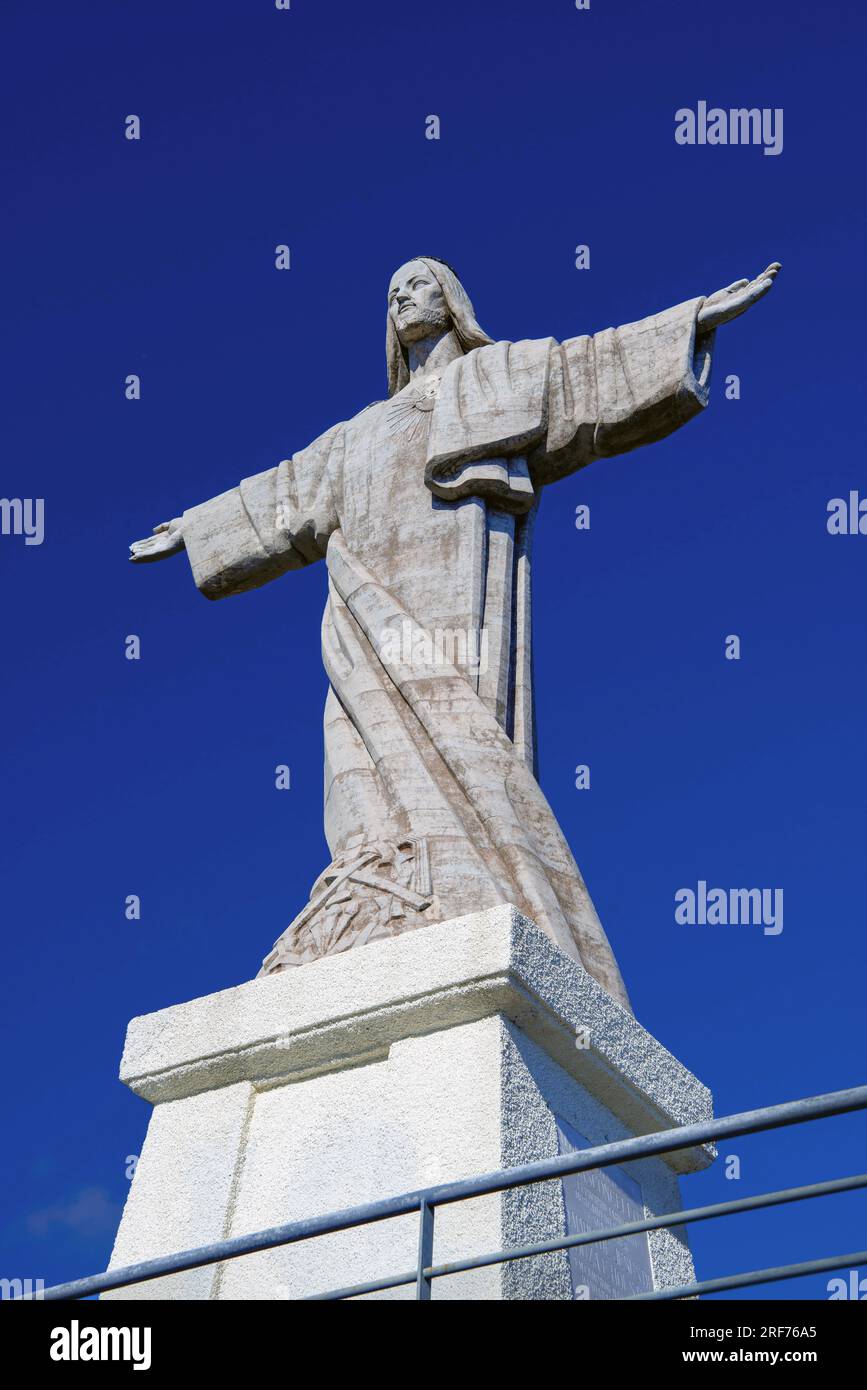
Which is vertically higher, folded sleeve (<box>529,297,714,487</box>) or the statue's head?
the statue's head

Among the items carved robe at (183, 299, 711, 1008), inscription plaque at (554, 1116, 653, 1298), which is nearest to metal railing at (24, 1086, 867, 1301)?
inscription plaque at (554, 1116, 653, 1298)

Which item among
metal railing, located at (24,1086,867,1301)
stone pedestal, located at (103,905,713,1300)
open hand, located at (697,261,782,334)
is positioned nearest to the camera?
metal railing, located at (24,1086,867,1301)

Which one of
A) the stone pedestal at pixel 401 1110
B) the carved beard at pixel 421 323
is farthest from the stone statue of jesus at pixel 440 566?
the stone pedestal at pixel 401 1110

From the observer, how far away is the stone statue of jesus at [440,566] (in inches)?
259

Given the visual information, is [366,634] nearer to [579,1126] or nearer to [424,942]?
[424,942]

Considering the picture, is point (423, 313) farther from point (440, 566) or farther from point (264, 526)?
point (440, 566)

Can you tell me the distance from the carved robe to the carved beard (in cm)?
56

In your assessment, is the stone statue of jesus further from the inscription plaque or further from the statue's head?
the inscription plaque

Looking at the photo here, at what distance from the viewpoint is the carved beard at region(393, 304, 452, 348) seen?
30.5ft

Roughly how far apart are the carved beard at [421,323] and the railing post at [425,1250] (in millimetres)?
6262

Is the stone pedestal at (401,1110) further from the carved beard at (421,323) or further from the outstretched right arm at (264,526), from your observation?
the carved beard at (421,323)
